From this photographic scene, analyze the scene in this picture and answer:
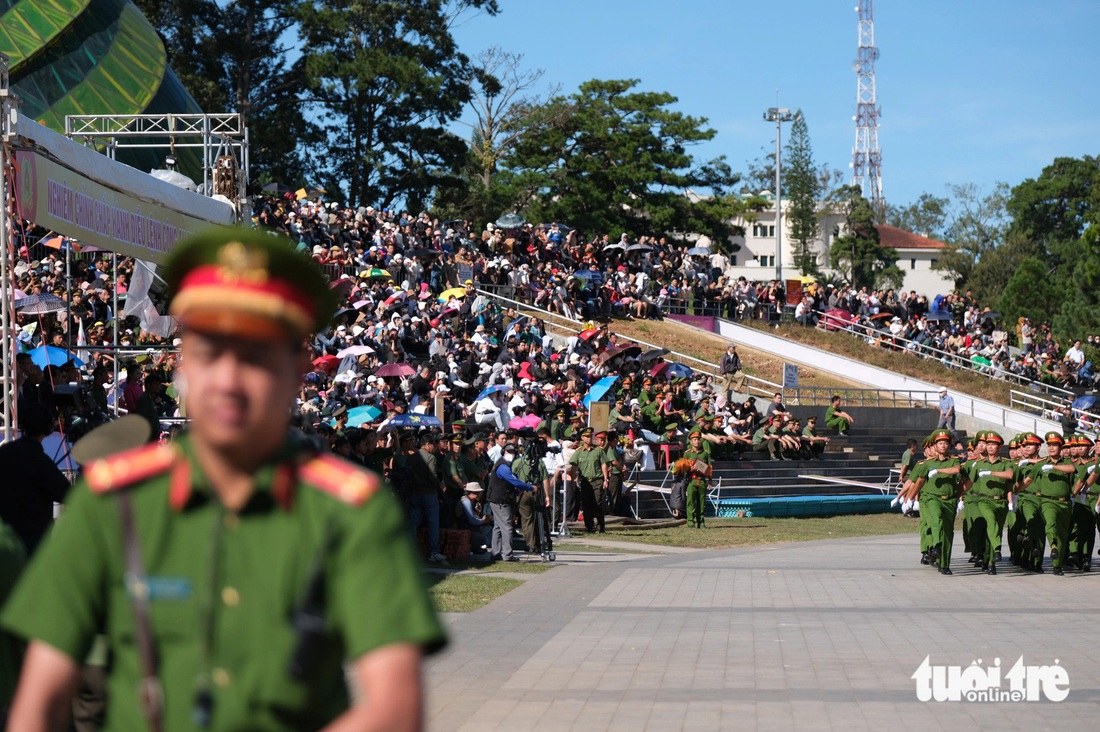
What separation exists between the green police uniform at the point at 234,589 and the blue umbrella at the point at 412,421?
1856cm

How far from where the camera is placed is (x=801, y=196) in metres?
91.5

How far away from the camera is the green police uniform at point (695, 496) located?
25609 mm

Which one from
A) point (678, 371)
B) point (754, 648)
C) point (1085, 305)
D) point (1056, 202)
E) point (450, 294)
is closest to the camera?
point (754, 648)

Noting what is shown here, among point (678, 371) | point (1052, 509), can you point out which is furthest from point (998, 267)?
point (1052, 509)

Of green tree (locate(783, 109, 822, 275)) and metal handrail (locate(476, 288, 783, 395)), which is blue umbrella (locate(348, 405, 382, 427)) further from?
green tree (locate(783, 109, 822, 275))

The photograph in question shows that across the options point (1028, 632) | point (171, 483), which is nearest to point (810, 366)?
point (1028, 632)

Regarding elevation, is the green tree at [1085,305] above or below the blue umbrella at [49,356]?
above

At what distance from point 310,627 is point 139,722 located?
0.34 m

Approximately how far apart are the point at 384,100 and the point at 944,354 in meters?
24.2

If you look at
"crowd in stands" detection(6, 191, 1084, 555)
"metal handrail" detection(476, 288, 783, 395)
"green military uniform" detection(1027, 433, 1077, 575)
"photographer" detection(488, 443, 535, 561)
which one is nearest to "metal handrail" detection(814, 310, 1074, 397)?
"crowd in stands" detection(6, 191, 1084, 555)

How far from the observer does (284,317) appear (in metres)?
2.38
